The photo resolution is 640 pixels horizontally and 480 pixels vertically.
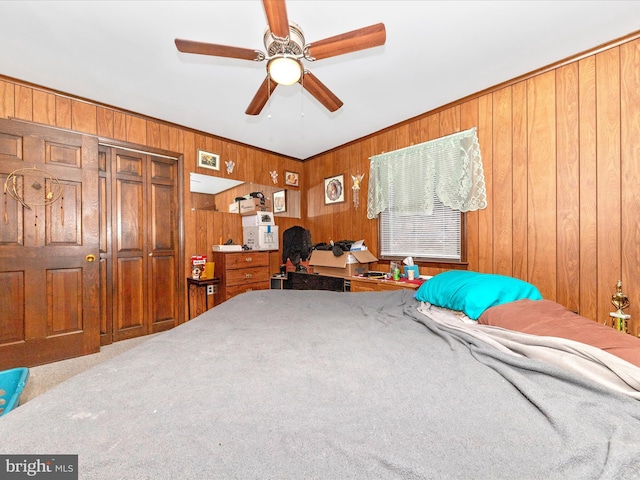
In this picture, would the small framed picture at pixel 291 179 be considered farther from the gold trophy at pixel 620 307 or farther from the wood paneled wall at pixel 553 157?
the gold trophy at pixel 620 307

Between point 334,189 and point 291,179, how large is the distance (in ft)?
Result: 2.87

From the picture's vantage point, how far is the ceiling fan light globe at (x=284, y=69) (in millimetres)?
1602

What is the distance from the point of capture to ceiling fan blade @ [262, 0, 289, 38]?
4.14 ft

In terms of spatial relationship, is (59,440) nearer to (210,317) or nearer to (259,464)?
(259,464)

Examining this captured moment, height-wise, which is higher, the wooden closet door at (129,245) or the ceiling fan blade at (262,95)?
the ceiling fan blade at (262,95)

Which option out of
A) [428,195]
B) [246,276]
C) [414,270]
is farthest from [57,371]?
[428,195]

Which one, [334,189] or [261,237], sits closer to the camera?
[261,237]

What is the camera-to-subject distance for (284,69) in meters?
1.63

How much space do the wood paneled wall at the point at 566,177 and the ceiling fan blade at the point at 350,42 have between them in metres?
1.69

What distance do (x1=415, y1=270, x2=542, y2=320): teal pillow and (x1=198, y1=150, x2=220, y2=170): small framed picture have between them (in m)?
3.23

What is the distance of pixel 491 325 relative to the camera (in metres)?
1.34

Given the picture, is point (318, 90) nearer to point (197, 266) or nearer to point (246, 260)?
point (246, 260)

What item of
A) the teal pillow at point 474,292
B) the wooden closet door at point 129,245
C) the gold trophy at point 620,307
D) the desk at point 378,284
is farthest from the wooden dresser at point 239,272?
the gold trophy at point 620,307

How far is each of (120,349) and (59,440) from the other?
9.20ft
